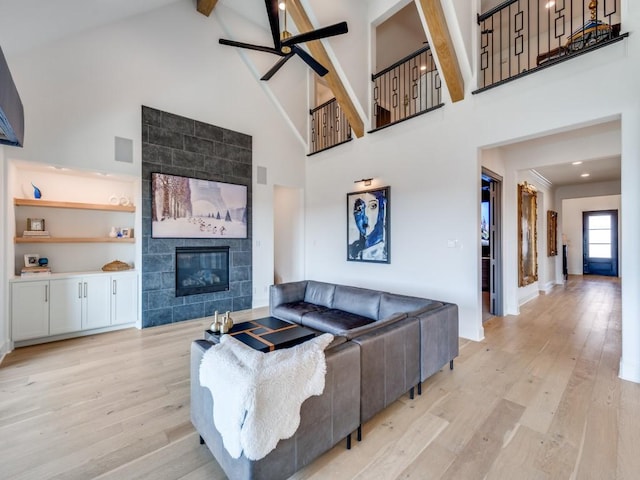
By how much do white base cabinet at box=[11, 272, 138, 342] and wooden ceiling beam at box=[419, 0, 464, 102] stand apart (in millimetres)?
5189

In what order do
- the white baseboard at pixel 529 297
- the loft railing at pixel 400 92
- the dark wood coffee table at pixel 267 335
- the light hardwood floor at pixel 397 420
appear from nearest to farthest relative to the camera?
the light hardwood floor at pixel 397 420
the dark wood coffee table at pixel 267 335
the loft railing at pixel 400 92
the white baseboard at pixel 529 297

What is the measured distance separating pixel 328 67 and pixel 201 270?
157 inches

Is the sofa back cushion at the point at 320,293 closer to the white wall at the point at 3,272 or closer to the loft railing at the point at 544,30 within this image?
the loft railing at the point at 544,30

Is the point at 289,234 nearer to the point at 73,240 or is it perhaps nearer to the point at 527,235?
the point at 73,240

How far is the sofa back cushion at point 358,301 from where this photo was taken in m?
3.45

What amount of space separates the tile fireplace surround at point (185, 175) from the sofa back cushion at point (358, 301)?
220cm

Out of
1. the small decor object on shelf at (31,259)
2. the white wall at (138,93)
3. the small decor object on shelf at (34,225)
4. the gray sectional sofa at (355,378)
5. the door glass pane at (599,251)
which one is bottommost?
the gray sectional sofa at (355,378)

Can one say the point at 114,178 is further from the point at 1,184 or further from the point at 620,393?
the point at 620,393

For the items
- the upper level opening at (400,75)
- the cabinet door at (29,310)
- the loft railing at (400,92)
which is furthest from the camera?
the upper level opening at (400,75)

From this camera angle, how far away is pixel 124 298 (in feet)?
13.6

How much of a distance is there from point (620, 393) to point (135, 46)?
22.8 feet

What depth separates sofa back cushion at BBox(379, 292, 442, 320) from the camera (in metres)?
2.81

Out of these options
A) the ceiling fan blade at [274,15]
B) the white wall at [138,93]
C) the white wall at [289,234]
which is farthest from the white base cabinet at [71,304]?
the ceiling fan blade at [274,15]

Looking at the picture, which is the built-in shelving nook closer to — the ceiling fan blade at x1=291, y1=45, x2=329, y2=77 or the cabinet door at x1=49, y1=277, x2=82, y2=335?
the cabinet door at x1=49, y1=277, x2=82, y2=335
